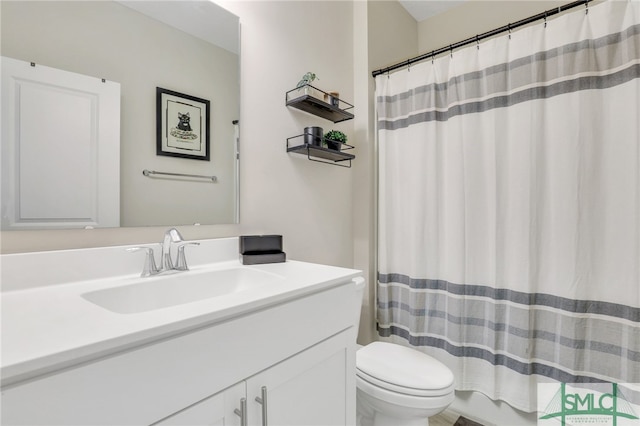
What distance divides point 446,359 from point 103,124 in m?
1.84

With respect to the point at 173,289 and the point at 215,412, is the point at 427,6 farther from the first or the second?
the point at 215,412

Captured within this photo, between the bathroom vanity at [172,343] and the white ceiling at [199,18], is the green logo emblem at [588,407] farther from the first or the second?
the white ceiling at [199,18]

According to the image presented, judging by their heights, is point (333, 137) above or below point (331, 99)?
below

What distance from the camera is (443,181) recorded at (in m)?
1.63

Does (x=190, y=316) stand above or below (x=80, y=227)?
below

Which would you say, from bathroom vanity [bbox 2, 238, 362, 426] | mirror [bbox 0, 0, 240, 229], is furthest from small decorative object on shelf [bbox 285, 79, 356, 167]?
bathroom vanity [bbox 2, 238, 362, 426]

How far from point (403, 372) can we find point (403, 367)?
4cm

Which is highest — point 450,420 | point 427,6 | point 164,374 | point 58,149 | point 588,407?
point 427,6

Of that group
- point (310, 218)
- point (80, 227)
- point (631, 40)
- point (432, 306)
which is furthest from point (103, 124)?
point (631, 40)

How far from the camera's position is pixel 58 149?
86 cm

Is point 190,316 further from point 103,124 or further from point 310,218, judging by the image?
point 310,218

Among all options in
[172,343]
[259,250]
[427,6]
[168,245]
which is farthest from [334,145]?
[427,6]

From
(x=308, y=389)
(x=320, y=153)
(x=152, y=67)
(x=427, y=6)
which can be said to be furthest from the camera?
(x=427, y=6)

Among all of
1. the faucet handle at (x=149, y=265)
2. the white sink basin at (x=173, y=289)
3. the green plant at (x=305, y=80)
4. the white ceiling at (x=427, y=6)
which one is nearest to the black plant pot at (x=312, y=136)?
the green plant at (x=305, y=80)
